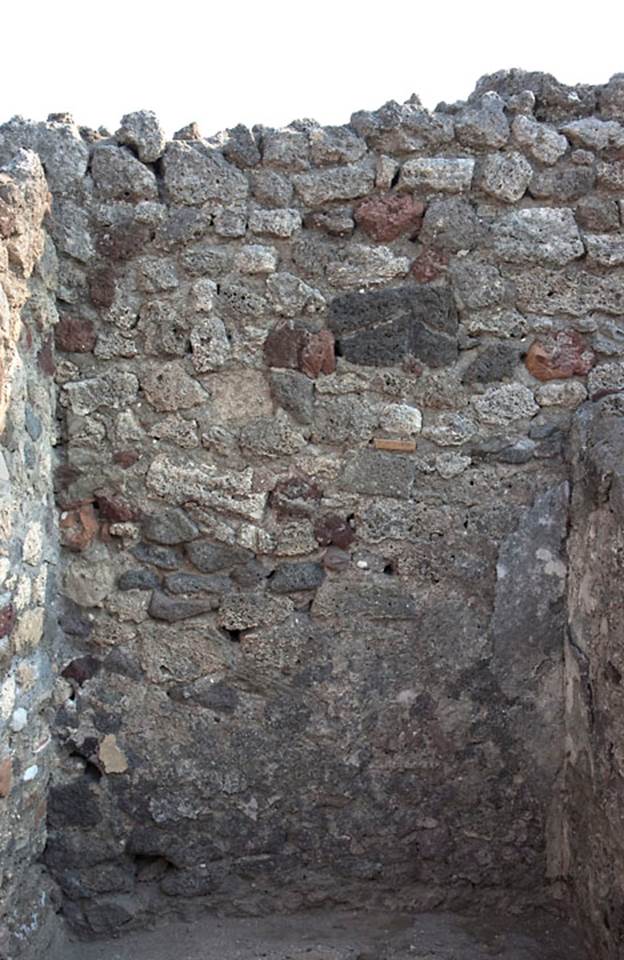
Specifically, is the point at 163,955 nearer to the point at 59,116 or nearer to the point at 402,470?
the point at 402,470

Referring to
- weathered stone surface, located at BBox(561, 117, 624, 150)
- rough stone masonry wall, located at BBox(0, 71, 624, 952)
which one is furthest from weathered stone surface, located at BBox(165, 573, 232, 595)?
weathered stone surface, located at BBox(561, 117, 624, 150)

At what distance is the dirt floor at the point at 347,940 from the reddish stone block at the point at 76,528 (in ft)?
3.77

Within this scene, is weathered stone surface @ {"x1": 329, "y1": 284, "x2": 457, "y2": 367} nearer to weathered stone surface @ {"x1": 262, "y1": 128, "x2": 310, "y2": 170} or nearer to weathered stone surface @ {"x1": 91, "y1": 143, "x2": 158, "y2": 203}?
weathered stone surface @ {"x1": 262, "y1": 128, "x2": 310, "y2": 170}

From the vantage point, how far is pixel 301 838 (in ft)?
9.35

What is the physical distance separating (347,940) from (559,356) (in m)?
1.79

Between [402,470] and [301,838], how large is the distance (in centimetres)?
112

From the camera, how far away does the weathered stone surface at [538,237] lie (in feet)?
9.06

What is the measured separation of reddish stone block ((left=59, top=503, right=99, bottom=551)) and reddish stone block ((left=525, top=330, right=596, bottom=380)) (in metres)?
1.35

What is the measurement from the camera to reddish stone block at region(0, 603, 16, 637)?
244 centimetres

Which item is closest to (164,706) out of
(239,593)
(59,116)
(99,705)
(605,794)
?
(99,705)

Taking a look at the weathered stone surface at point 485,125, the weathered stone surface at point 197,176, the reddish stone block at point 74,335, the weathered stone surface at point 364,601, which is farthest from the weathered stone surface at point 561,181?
the reddish stone block at point 74,335

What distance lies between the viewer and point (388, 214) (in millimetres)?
2752

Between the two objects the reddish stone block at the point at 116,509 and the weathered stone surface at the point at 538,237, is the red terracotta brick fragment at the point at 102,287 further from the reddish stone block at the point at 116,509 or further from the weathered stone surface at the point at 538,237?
the weathered stone surface at the point at 538,237

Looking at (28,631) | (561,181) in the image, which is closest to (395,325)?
(561,181)
